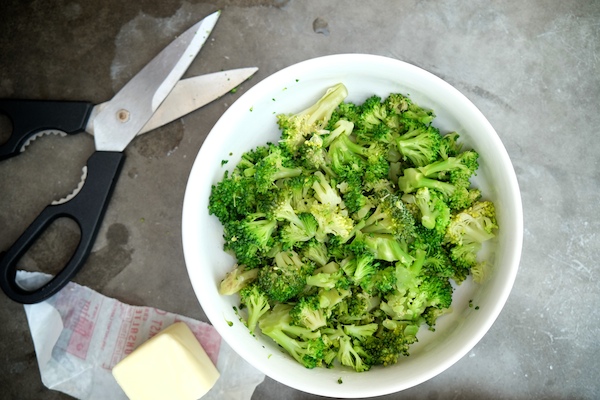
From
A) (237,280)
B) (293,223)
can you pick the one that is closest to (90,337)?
(237,280)

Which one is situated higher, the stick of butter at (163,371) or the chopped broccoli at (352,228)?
the chopped broccoli at (352,228)

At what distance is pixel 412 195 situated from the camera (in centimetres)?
158

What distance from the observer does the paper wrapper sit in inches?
82.7

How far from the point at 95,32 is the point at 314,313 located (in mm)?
1447

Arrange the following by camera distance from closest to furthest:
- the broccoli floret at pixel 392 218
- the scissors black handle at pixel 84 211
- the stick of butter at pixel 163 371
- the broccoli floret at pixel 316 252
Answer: the broccoli floret at pixel 392 218, the broccoli floret at pixel 316 252, the stick of butter at pixel 163 371, the scissors black handle at pixel 84 211

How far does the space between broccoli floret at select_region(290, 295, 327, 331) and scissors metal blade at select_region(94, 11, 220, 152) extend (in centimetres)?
96

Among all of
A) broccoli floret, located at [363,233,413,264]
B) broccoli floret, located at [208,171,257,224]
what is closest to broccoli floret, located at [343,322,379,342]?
broccoli floret, located at [363,233,413,264]

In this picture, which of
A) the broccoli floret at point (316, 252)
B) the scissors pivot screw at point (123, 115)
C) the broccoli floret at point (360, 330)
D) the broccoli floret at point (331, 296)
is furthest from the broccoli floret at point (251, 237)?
the scissors pivot screw at point (123, 115)

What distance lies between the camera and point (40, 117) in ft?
6.78

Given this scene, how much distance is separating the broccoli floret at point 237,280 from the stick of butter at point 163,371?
0.39 meters

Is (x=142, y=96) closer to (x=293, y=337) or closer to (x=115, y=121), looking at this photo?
(x=115, y=121)

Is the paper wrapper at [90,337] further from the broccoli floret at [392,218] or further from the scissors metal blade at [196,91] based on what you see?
the broccoli floret at [392,218]

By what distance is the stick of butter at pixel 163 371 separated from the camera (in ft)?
6.23

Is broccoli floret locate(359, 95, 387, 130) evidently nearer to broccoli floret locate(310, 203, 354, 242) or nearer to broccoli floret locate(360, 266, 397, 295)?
broccoli floret locate(310, 203, 354, 242)
